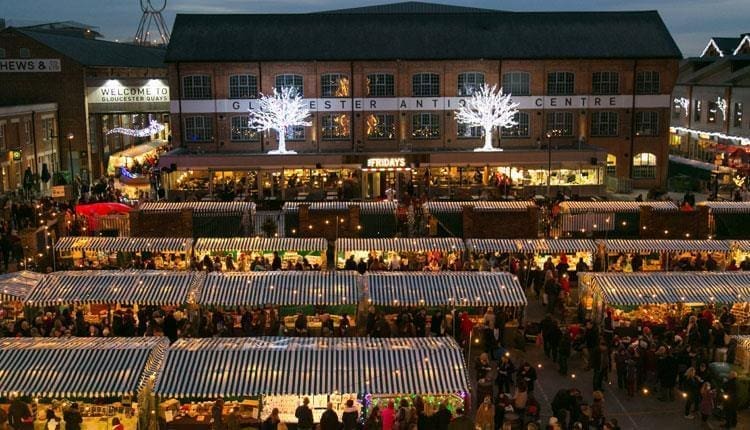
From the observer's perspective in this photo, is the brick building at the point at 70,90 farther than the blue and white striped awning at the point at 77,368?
Yes

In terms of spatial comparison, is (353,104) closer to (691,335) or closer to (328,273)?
(328,273)

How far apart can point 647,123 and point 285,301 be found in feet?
118

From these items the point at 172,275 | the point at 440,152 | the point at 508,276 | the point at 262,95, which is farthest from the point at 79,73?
the point at 508,276

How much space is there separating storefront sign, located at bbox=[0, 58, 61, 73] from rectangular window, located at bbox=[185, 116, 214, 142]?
1250cm

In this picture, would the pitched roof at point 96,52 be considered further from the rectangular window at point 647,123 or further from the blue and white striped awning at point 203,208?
the rectangular window at point 647,123

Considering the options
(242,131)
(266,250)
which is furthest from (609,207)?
(242,131)

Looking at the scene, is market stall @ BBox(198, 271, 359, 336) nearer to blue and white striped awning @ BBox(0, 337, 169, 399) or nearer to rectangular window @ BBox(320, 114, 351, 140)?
blue and white striped awning @ BBox(0, 337, 169, 399)

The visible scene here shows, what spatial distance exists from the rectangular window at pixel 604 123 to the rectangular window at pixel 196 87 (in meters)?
23.2

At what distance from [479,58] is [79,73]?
26.6 m

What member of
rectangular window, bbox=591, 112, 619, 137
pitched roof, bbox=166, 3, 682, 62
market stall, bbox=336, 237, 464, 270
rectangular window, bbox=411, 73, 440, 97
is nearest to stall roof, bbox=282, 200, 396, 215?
market stall, bbox=336, 237, 464, 270

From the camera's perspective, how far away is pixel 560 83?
51750 mm

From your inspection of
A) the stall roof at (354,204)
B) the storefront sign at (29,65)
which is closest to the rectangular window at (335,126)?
the stall roof at (354,204)

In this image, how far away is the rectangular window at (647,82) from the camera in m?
51.9

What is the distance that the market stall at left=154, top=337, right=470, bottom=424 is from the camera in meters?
16.3
